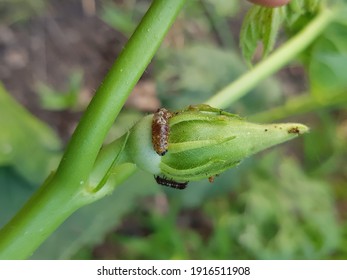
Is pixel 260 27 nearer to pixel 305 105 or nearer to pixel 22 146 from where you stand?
pixel 305 105

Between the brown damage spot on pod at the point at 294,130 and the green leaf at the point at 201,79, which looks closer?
the brown damage spot on pod at the point at 294,130

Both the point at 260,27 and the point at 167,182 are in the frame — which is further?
the point at 260,27

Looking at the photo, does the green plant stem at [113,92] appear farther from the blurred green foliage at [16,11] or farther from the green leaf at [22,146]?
the blurred green foliage at [16,11]

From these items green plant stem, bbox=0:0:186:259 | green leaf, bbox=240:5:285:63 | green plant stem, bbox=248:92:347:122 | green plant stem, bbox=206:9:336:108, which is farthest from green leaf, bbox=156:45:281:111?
green plant stem, bbox=0:0:186:259

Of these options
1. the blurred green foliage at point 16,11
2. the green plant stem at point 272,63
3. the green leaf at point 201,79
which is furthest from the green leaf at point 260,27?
the blurred green foliage at point 16,11

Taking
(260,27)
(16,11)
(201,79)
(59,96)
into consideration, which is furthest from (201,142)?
(16,11)
